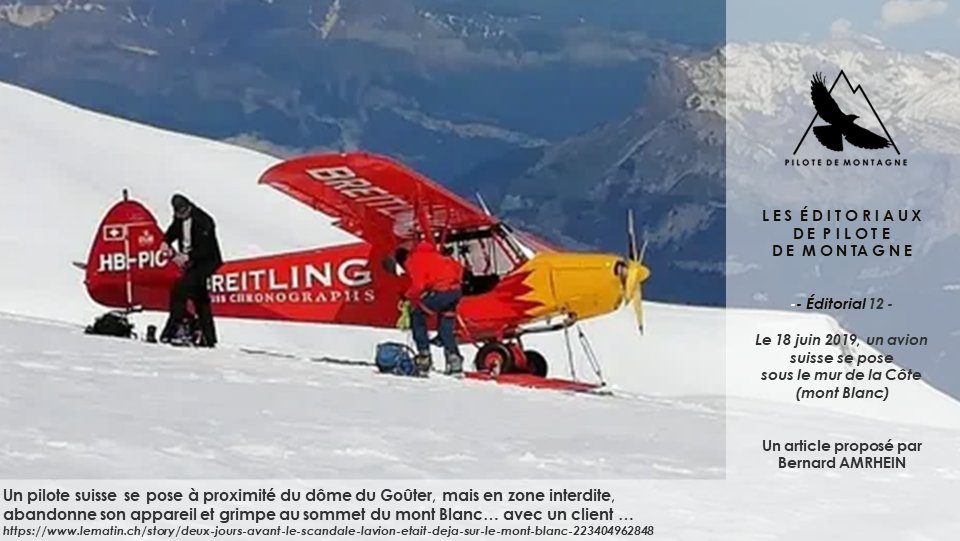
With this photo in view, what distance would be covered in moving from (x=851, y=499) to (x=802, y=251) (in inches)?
175

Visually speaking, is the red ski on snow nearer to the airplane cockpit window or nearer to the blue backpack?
the blue backpack

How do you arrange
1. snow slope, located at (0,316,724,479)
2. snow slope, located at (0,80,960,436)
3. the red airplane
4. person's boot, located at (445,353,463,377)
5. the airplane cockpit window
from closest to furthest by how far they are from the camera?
snow slope, located at (0,316,724,479) < person's boot, located at (445,353,463,377) < the red airplane < the airplane cockpit window < snow slope, located at (0,80,960,436)

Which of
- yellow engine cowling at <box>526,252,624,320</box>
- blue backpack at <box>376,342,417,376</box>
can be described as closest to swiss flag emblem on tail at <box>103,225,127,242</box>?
blue backpack at <box>376,342,417,376</box>

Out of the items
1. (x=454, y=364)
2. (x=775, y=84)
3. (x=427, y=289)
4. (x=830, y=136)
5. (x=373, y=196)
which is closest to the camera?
(x=427, y=289)

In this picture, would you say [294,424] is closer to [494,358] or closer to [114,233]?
[494,358]

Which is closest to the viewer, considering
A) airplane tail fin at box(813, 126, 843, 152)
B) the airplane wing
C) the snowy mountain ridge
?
the airplane wing

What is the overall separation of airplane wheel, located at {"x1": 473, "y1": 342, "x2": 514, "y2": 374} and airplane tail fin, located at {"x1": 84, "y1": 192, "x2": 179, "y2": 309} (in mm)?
2984

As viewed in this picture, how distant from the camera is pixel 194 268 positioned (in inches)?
479

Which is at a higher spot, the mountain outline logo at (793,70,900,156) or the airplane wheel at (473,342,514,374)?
the mountain outline logo at (793,70,900,156)

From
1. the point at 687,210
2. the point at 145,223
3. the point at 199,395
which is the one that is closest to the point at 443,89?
the point at 687,210

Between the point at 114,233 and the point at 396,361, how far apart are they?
12.5 feet

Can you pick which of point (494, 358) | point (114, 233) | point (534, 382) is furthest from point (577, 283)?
point (114, 233)

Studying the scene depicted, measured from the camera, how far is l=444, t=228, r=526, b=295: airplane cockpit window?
12.7 meters

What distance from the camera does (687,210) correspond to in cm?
6781
